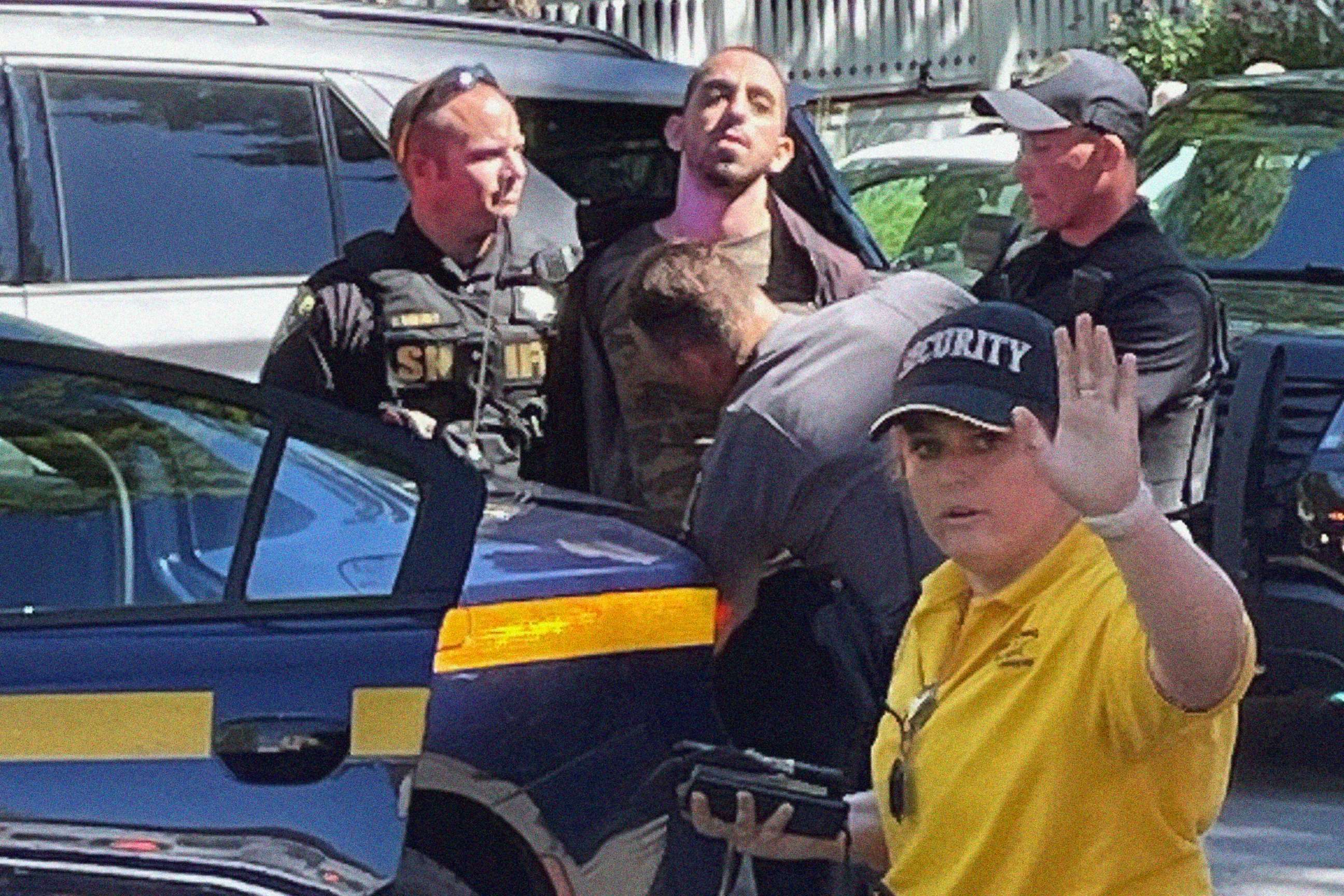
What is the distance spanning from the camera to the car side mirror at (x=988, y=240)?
19.2 feet

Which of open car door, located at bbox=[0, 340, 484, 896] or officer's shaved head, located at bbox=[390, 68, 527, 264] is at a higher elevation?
officer's shaved head, located at bbox=[390, 68, 527, 264]

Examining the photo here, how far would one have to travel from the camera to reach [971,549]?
289 cm

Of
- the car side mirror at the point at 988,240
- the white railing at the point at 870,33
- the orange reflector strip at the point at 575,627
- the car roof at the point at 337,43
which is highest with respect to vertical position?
the car roof at the point at 337,43

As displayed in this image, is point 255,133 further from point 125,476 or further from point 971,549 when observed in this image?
point 971,549

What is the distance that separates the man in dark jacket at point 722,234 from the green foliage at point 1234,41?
13089 millimetres

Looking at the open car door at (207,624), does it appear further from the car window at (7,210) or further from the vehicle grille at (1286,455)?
the vehicle grille at (1286,455)

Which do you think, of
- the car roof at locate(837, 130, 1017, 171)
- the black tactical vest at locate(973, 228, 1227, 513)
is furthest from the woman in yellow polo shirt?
the car roof at locate(837, 130, 1017, 171)

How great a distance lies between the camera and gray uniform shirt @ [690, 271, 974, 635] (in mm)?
4156

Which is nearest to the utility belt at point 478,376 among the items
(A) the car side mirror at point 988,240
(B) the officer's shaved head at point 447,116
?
(B) the officer's shaved head at point 447,116

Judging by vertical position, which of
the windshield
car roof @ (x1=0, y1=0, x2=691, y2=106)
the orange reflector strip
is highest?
car roof @ (x1=0, y1=0, x2=691, y2=106)

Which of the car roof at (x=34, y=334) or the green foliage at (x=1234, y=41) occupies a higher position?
the car roof at (x=34, y=334)

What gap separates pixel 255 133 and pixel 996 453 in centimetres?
362

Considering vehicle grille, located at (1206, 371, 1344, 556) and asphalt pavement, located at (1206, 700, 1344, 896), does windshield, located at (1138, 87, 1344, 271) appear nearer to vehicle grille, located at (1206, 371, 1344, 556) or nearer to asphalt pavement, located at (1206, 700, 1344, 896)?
vehicle grille, located at (1206, 371, 1344, 556)

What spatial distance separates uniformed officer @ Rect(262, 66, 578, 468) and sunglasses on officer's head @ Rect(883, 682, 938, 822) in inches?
91.3
